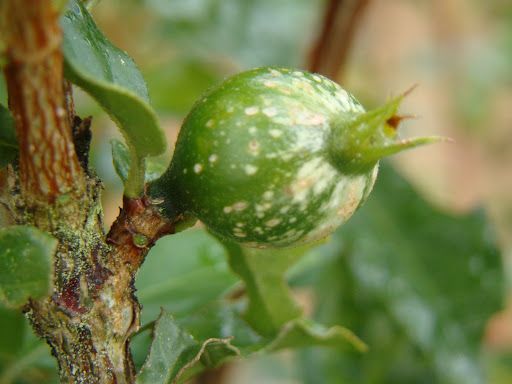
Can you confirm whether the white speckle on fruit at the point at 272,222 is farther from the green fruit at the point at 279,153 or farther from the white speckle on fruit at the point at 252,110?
the white speckle on fruit at the point at 252,110

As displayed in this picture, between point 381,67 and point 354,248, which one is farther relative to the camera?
point 381,67

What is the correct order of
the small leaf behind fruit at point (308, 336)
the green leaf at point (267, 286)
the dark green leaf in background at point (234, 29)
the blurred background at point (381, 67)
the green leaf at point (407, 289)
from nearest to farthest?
the small leaf behind fruit at point (308, 336) < the green leaf at point (267, 286) < the green leaf at point (407, 289) < the blurred background at point (381, 67) < the dark green leaf in background at point (234, 29)

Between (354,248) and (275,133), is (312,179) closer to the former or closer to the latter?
(275,133)

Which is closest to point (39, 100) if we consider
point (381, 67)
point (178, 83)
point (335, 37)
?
point (335, 37)

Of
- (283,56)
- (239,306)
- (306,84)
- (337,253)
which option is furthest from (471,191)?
(306,84)

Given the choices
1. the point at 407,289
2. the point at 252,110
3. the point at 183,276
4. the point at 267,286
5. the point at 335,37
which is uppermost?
the point at 252,110

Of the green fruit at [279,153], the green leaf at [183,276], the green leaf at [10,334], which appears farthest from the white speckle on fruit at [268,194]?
the green leaf at [10,334]

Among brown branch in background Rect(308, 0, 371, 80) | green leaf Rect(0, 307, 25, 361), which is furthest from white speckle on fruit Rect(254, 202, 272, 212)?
brown branch in background Rect(308, 0, 371, 80)
